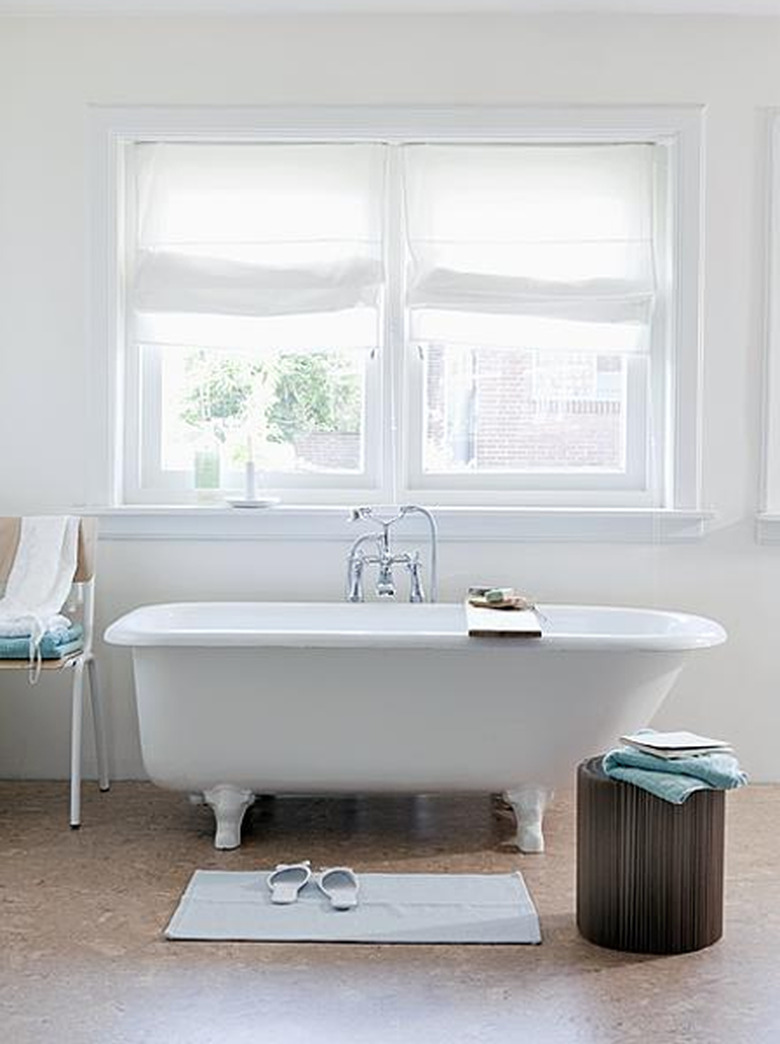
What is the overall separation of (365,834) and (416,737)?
41 cm

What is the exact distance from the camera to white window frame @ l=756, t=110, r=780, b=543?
4.49 meters

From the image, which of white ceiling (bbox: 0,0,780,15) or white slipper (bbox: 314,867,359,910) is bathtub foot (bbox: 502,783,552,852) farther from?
white ceiling (bbox: 0,0,780,15)

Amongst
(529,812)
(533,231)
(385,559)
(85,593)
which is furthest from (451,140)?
(529,812)

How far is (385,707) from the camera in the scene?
3.73 m

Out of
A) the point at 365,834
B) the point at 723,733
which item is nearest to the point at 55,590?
the point at 365,834

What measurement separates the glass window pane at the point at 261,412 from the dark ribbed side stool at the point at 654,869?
1.96m

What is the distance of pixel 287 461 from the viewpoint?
4758 mm

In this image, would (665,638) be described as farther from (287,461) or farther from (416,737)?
(287,461)

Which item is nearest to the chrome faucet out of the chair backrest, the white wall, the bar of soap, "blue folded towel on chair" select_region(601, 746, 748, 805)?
the white wall

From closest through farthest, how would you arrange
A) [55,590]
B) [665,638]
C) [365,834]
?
[665,638], [365,834], [55,590]

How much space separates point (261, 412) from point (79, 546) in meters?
0.82

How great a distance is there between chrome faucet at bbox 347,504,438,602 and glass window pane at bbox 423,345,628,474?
31cm

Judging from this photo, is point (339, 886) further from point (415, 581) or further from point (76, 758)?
point (415, 581)

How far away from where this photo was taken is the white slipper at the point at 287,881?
Answer: 3.39m
